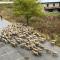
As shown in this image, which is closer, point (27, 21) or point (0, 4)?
point (27, 21)

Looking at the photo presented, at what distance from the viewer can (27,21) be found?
88.1ft

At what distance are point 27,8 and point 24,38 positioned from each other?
→ 4.37 m

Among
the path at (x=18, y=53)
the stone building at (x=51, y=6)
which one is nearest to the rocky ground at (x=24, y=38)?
the path at (x=18, y=53)

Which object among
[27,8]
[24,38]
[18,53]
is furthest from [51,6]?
[18,53]

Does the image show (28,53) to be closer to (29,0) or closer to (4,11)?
(29,0)

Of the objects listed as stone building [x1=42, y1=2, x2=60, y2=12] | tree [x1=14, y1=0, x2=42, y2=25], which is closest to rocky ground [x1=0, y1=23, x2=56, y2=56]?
tree [x1=14, y1=0, x2=42, y2=25]

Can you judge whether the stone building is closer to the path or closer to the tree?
the tree

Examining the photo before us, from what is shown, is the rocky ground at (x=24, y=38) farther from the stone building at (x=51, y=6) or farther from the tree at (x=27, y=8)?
the stone building at (x=51, y=6)

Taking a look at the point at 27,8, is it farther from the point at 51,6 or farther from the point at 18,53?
the point at 51,6

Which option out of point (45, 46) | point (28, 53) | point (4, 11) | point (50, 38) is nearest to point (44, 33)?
point (50, 38)

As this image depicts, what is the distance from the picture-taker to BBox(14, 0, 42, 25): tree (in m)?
25.9

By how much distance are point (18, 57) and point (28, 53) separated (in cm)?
112

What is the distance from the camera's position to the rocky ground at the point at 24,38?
21.0 metres

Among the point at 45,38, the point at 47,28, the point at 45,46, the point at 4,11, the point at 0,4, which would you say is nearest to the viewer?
the point at 45,46
